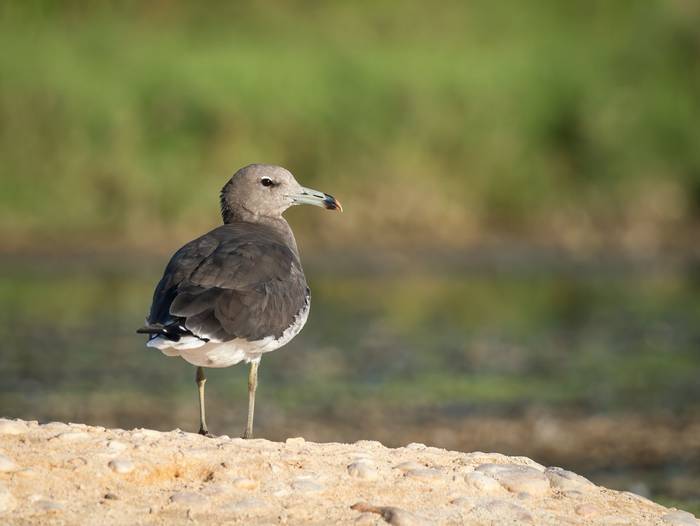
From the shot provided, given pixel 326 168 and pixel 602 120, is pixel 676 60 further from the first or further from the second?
pixel 326 168

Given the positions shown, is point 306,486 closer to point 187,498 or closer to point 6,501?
point 187,498

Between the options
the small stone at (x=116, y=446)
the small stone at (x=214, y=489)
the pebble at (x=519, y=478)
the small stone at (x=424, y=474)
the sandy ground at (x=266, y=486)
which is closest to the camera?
the sandy ground at (x=266, y=486)

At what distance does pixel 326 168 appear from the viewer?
2294 cm

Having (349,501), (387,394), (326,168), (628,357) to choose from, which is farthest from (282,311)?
(326,168)

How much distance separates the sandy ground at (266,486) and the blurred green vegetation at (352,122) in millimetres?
14459

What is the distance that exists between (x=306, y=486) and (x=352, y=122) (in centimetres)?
1682

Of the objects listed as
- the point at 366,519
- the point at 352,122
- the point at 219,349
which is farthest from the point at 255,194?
the point at 352,122

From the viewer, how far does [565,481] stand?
7.76 meters

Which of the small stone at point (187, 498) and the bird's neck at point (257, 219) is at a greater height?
the bird's neck at point (257, 219)

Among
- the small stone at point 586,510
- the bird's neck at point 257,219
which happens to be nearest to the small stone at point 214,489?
the small stone at point 586,510

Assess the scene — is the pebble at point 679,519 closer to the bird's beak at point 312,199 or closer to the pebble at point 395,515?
the pebble at point 395,515

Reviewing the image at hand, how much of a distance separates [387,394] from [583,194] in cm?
1142

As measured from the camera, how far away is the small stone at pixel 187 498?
6.81 metres

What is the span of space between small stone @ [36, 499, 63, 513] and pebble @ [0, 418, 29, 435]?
0.90m
